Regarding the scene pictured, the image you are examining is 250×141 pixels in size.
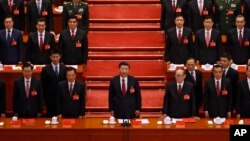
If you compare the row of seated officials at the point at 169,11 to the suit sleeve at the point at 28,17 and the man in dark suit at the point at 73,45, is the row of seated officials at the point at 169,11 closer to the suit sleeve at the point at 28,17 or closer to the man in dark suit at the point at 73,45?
the suit sleeve at the point at 28,17

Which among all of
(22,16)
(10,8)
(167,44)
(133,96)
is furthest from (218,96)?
(10,8)

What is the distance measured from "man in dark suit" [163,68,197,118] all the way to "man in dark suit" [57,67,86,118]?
4.01 feet

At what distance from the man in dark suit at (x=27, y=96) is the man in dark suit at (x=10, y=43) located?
1.25m

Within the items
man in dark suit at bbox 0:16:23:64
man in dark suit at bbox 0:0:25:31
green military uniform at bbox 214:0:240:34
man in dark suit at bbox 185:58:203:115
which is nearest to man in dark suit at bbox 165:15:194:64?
man in dark suit at bbox 185:58:203:115

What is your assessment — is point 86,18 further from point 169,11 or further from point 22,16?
point 169,11

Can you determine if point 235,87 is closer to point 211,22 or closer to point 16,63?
point 211,22

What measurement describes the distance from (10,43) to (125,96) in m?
2.48

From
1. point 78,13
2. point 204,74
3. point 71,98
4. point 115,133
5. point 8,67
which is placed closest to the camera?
point 115,133

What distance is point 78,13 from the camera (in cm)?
1249

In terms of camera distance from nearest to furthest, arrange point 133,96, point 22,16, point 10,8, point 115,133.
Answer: point 115,133 < point 133,96 < point 10,8 < point 22,16

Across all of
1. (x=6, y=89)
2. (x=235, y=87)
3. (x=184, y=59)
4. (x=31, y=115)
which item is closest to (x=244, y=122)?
(x=235, y=87)

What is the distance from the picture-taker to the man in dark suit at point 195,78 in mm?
10773

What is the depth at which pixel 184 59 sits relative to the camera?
1173 cm

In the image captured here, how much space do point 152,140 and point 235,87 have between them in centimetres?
186
